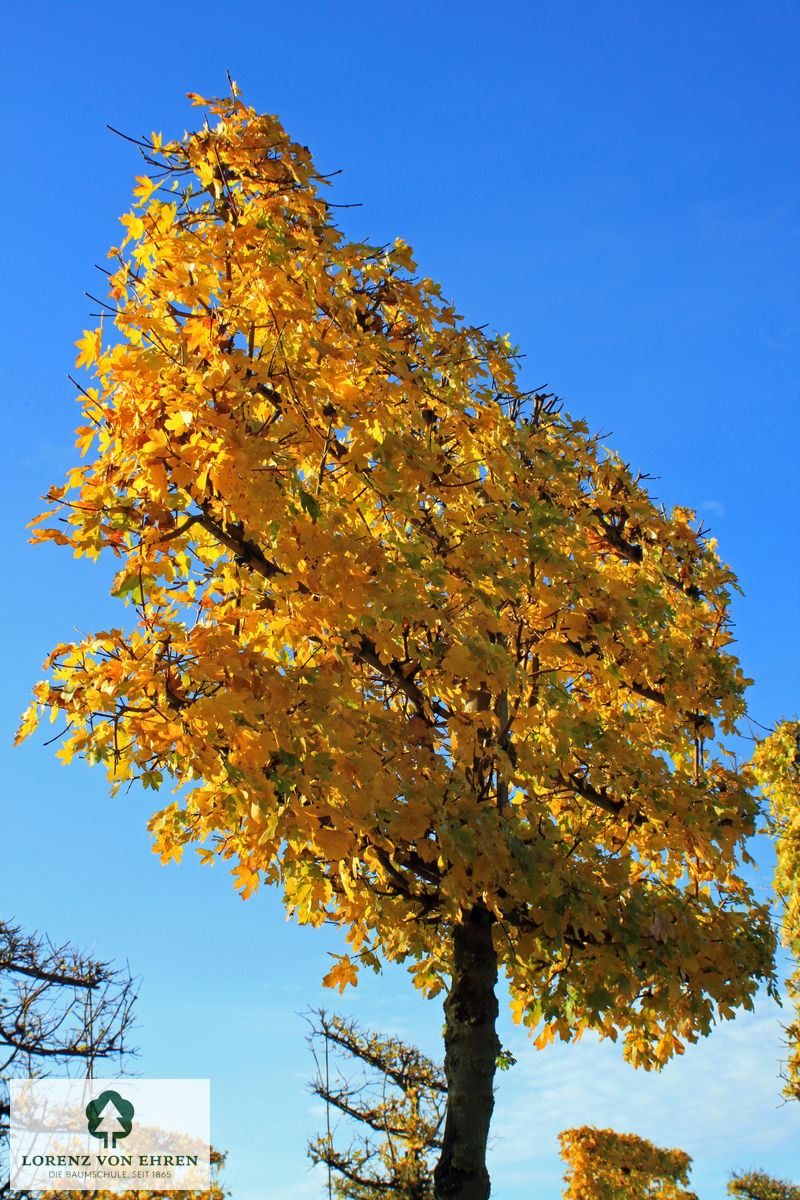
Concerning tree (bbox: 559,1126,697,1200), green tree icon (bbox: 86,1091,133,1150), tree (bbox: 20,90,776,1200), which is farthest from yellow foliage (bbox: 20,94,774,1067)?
tree (bbox: 559,1126,697,1200)

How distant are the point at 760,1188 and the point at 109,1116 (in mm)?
15867

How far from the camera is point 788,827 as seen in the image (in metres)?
11.9

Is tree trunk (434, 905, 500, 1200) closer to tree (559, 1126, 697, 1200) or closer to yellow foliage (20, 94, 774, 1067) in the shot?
yellow foliage (20, 94, 774, 1067)

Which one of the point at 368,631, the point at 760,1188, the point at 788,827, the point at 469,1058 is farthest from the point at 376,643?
the point at 760,1188

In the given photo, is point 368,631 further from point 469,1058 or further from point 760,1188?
point 760,1188

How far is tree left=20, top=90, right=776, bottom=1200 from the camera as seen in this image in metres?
3.98

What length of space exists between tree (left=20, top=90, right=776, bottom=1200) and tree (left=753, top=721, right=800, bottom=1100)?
5852 mm

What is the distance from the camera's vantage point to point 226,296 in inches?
184

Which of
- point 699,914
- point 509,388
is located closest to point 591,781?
point 699,914

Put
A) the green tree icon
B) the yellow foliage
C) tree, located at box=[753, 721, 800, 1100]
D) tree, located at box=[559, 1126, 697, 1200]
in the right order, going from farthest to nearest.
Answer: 1. tree, located at box=[559, 1126, 697, 1200]
2. tree, located at box=[753, 721, 800, 1100]
3. the green tree icon
4. the yellow foliage

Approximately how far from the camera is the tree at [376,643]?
3.98m

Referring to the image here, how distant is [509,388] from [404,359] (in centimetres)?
134

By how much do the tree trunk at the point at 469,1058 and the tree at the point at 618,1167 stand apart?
1305 centimetres

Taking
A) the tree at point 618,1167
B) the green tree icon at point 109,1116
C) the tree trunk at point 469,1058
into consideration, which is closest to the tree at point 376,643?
the tree trunk at point 469,1058
